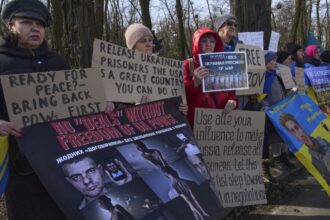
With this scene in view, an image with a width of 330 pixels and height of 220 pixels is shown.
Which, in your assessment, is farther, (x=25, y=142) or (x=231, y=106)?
(x=231, y=106)

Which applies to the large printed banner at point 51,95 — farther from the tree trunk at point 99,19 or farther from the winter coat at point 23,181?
the tree trunk at point 99,19

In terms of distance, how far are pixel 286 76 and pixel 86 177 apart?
154 inches

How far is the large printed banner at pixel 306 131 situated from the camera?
14.8ft

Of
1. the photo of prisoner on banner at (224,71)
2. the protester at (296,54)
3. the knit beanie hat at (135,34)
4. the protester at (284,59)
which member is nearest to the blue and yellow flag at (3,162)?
the knit beanie hat at (135,34)

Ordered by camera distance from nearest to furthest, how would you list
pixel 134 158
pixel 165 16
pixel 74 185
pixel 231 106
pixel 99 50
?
1. pixel 74 185
2. pixel 134 158
3. pixel 99 50
4. pixel 231 106
5. pixel 165 16

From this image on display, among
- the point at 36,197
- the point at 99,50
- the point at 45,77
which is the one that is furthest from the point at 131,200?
the point at 99,50

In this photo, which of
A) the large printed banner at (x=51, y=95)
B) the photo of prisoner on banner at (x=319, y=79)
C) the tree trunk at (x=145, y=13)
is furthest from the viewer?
the tree trunk at (x=145, y=13)

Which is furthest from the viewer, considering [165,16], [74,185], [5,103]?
[165,16]

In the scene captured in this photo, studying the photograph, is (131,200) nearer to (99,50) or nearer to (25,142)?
(25,142)

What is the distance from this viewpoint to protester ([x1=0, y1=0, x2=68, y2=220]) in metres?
2.78

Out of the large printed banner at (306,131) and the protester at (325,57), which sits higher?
the protester at (325,57)

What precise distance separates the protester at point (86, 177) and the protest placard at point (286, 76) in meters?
3.71

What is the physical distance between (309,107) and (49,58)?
3.13 meters

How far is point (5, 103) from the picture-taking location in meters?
2.72
